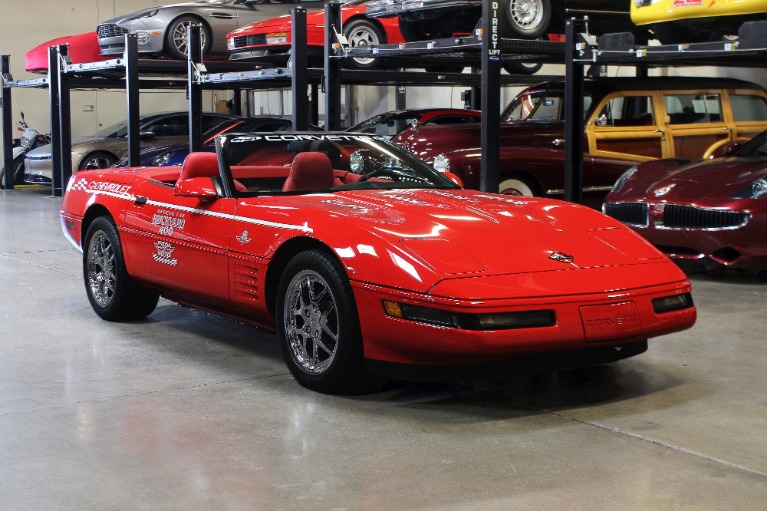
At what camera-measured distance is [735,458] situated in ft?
11.9

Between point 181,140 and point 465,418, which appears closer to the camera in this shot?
point 465,418

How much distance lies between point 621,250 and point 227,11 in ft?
36.8

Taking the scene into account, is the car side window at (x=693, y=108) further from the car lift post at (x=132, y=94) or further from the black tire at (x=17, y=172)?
the black tire at (x=17, y=172)

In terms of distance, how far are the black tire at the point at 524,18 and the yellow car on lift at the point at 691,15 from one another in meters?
1.08

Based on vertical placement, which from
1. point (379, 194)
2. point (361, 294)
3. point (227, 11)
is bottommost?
point (361, 294)

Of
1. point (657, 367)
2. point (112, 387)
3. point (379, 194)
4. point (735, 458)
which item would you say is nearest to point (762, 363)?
point (657, 367)

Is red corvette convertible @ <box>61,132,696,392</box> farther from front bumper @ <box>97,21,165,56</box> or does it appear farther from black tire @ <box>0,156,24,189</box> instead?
black tire @ <box>0,156,24,189</box>

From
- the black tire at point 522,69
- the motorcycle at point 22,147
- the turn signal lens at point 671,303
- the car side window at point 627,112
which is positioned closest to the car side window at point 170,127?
the motorcycle at point 22,147

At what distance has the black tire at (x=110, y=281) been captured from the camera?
6.04m

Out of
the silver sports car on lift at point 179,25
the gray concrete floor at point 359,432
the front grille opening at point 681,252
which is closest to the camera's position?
the gray concrete floor at point 359,432

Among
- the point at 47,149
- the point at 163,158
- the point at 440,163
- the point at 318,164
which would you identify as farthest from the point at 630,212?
A: the point at 47,149

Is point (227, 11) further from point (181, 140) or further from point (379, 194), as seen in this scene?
point (379, 194)

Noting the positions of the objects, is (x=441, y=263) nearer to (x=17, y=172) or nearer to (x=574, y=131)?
(x=574, y=131)

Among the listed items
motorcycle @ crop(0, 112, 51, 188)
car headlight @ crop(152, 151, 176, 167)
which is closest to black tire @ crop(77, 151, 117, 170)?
car headlight @ crop(152, 151, 176, 167)
